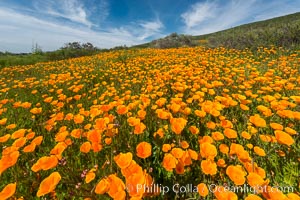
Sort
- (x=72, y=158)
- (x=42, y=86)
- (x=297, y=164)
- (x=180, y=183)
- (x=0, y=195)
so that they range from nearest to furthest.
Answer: (x=0, y=195) → (x=180, y=183) → (x=297, y=164) → (x=72, y=158) → (x=42, y=86)

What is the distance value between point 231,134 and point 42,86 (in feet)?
17.4

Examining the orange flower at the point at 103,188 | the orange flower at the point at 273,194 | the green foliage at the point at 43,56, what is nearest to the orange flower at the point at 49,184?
the orange flower at the point at 103,188

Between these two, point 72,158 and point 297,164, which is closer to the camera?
point 297,164

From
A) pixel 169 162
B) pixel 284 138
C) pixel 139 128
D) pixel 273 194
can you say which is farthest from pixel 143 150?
pixel 284 138

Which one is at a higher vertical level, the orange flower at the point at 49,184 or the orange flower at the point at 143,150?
the orange flower at the point at 143,150

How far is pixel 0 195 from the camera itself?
1.25m

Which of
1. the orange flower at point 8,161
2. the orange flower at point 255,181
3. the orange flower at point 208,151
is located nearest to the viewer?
the orange flower at point 255,181

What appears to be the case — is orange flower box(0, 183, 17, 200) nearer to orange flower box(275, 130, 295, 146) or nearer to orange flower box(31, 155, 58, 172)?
orange flower box(31, 155, 58, 172)

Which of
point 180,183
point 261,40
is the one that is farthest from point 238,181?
point 261,40

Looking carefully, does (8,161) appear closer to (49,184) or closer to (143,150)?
(49,184)

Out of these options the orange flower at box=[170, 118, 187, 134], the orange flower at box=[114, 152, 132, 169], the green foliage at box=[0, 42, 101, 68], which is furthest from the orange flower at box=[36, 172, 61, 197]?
the green foliage at box=[0, 42, 101, 68]

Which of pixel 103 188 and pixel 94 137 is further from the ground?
pixel 94 137

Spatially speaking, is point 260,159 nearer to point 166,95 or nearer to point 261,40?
point 166,95

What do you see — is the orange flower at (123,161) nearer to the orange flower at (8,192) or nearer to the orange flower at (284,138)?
the orange flower at (8,192)
